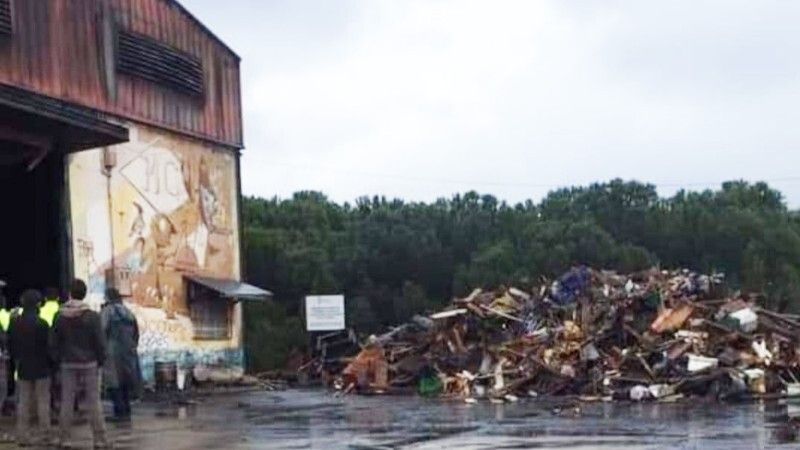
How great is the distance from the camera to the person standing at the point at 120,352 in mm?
21188

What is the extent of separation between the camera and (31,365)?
1714 centimetres

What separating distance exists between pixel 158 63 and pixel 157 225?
339cm

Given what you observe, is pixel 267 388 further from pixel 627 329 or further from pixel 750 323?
pixel 750 323

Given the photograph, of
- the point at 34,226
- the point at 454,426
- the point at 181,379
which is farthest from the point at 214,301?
the point at 454,426

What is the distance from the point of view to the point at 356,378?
33.6 meters

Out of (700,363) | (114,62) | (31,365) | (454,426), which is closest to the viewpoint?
(31,365)

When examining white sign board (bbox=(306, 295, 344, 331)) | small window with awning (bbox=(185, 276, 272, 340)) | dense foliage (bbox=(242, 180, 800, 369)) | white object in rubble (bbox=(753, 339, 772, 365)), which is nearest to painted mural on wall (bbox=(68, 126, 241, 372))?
small window with awning (bbox=(185, 276, 272, 340))

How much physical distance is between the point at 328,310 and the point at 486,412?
16.7 meters

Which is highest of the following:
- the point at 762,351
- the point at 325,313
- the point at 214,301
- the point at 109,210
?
the point at 109,210

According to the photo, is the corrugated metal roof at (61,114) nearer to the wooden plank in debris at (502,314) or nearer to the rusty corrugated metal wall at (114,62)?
the rusty corrugated metal wall at (114,62)

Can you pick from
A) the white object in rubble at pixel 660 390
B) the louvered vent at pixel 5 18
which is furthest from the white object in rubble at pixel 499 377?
→ the louvered vent at pixel 5 18

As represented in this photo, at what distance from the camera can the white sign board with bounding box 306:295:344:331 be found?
4016 centimetres

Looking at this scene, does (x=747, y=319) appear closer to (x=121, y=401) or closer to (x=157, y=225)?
(x=157, y=225)

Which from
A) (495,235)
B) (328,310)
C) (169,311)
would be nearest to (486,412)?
(169,311)
